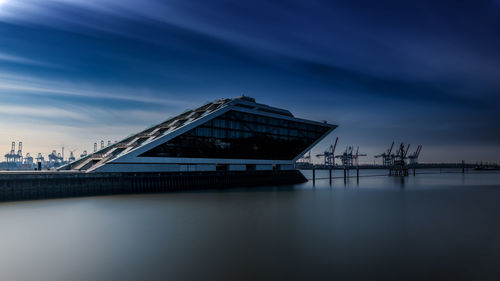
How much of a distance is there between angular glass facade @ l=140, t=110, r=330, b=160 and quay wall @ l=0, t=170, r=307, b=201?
11.6ft

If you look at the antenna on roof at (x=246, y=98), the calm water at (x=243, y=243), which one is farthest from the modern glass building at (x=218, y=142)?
the calm water at (x=243, y=243)

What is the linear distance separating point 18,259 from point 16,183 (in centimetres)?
2440

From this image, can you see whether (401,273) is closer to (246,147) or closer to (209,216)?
(209,216)

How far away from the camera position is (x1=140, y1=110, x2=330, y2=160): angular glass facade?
5041 cm

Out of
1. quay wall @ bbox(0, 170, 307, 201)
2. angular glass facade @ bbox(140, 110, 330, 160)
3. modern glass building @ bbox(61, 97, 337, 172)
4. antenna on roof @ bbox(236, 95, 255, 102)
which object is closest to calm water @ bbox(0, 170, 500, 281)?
quay wall @ bbox(0, 170, 307, 201)

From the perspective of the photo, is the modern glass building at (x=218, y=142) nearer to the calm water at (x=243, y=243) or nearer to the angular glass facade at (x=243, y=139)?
the angular glass facade at (x=243, y=139)

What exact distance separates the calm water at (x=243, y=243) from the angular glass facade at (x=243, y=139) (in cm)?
2102

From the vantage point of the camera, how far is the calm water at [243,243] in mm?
13062

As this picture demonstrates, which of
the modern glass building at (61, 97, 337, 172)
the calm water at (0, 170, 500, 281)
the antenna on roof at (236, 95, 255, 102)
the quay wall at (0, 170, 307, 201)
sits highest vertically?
the antenna on roof at (236, 95, 255, 102)

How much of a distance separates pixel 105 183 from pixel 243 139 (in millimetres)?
26355

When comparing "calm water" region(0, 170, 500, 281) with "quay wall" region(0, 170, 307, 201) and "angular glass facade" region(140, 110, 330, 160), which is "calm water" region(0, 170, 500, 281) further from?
"angular glass facade" region(140, 110, 330, 160)

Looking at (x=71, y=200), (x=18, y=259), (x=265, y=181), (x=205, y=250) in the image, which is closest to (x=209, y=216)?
(x=205, y=250)

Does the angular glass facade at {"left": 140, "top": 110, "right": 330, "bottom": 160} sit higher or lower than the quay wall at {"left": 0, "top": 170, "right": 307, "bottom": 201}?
higher

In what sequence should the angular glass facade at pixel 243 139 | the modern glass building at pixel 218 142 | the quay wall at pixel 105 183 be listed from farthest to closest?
the angular glass facade at pixel 243 139
the modern glass building at pixel 218 142
the quay wall at pixel 105 183
